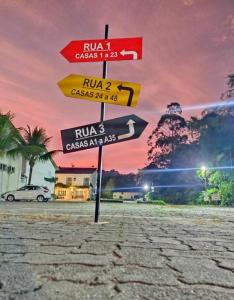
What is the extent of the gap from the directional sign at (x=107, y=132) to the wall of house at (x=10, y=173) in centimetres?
2705

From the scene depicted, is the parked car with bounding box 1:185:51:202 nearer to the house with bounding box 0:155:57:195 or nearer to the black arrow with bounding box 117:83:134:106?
the house with bounding box 0:155:57:195

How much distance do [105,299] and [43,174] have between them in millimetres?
49781

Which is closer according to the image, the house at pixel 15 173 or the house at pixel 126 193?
the house at pixel 15 173

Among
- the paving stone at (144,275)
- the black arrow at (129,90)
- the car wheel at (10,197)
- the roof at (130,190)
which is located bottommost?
the paving stone at (144,275)

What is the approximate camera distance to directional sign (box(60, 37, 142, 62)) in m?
6.94

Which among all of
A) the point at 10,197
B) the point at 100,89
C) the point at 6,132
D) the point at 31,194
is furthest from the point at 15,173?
the point at 100,89

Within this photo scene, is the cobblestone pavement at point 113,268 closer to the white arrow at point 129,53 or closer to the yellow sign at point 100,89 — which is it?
the yellow sign at point 100,89

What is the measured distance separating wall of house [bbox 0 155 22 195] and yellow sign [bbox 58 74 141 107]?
87.9 feet

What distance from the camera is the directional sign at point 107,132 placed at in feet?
21.3

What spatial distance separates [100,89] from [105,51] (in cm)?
81

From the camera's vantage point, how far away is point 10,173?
36031 mm

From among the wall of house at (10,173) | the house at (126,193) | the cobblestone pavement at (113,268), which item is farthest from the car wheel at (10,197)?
the house at (126,193)

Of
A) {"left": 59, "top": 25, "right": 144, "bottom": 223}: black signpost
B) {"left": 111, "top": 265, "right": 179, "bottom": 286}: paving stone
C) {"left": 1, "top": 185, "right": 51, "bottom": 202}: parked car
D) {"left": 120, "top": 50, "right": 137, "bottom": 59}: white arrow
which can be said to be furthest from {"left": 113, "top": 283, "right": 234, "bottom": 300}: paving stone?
{"left": 1, "top": 185, "right": 51, "bottom": 202}: parked car

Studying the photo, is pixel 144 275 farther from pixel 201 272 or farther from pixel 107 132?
pixel 107 132
